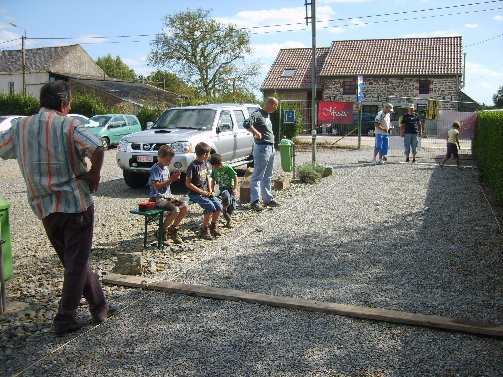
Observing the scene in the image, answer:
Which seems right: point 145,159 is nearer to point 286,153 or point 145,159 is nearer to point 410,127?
point 286,153

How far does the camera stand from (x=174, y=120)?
1235 centimetres

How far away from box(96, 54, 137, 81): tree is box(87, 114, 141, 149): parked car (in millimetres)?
69886

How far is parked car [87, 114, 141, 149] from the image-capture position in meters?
24.0

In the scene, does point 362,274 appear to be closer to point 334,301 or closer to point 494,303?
point 334,301

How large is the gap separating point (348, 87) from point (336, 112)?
25219 mm

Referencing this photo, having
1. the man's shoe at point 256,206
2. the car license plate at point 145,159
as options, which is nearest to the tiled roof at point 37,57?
the car license plate at point 145,159

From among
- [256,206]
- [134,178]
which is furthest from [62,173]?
[134,178]

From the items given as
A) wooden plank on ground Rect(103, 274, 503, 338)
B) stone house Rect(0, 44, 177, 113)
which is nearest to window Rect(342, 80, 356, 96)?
stone house Rect(0, 44, 177, 113)

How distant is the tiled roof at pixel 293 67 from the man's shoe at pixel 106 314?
141 feet

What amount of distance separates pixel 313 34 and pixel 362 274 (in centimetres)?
995

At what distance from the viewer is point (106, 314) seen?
445cm

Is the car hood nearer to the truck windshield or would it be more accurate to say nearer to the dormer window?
the truck windshield

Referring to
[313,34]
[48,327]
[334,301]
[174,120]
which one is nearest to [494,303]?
[334,301]

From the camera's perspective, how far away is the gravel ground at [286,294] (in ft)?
12.2
